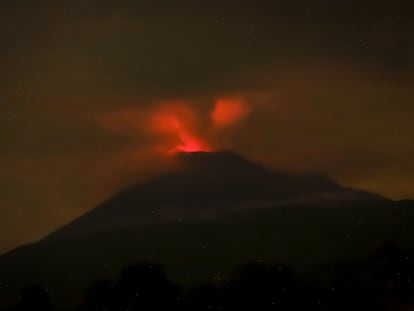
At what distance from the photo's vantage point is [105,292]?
69.9 metres

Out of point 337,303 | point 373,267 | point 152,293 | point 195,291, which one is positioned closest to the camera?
point 152,293

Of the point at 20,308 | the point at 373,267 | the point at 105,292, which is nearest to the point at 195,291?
the point at 105,292

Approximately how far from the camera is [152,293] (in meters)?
67.8

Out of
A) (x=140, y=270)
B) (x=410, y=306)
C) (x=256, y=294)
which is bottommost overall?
(x=410, y=306)

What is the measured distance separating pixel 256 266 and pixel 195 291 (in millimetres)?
11591

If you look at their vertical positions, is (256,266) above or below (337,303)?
above

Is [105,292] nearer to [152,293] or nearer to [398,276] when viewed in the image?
[152,293]

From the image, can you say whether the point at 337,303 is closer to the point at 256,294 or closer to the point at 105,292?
the point at 256,294

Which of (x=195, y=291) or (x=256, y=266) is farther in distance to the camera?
(x=256, y=266)

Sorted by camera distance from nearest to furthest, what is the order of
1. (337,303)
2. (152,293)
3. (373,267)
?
(152,293), (337,303), (373,267)

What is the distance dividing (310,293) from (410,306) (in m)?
9.98

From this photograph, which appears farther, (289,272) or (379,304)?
(379,304)

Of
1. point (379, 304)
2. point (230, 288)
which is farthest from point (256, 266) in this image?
point (379, 304)

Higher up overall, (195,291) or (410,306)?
(195,291)
